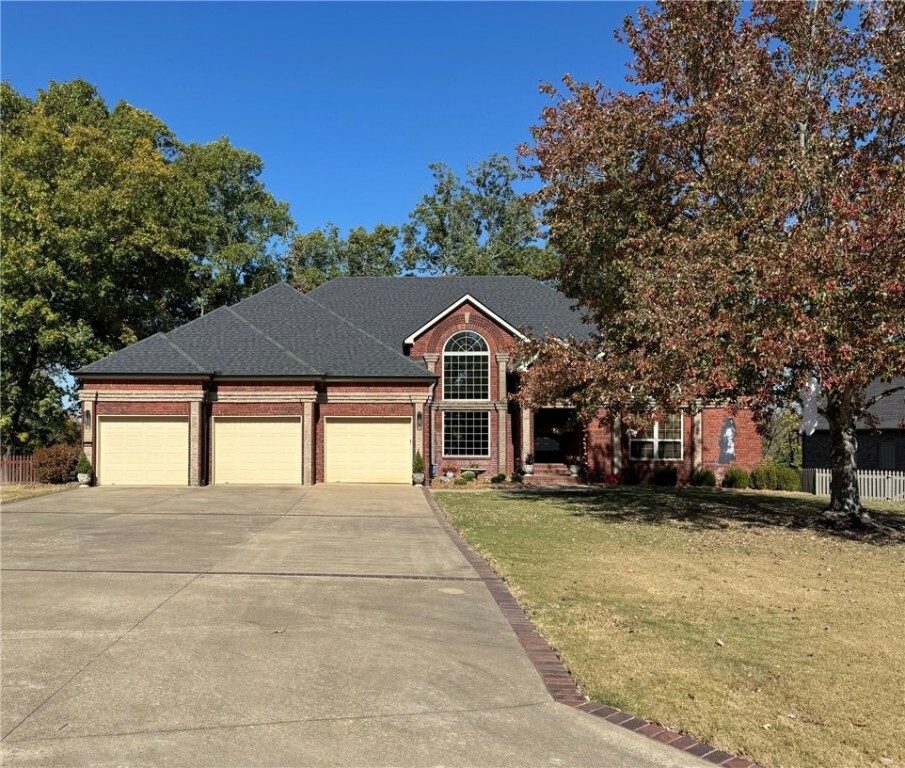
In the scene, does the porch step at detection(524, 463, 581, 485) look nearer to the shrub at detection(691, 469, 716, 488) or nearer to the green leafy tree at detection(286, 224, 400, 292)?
the shrub at detection(691, 469, 716, 488)

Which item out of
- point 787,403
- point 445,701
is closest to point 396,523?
point 787,403

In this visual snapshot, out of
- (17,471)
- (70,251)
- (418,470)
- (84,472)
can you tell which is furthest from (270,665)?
(70,251)

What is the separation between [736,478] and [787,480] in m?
1.65

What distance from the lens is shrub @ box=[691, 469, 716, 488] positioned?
82.2 feet

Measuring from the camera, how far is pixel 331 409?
22.7 metres

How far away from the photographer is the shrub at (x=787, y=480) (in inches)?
945

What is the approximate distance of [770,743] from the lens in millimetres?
4293

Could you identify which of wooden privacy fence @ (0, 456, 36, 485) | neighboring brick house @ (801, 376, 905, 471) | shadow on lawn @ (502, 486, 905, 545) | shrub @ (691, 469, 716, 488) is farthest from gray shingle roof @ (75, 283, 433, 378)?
neighboring brick house @ (801, 376, 905, 471)

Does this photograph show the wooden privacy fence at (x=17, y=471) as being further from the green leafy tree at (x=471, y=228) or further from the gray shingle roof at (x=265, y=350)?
the green leafy tree at (x=471, y=228)

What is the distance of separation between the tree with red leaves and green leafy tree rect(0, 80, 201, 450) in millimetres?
17640

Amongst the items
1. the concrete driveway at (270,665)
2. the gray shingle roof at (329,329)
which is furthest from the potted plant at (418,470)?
the concrete driveway at (270,665)

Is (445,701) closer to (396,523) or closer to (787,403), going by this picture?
(396,523)

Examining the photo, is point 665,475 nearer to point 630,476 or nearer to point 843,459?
point 630,476

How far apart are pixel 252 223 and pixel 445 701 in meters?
40.0
